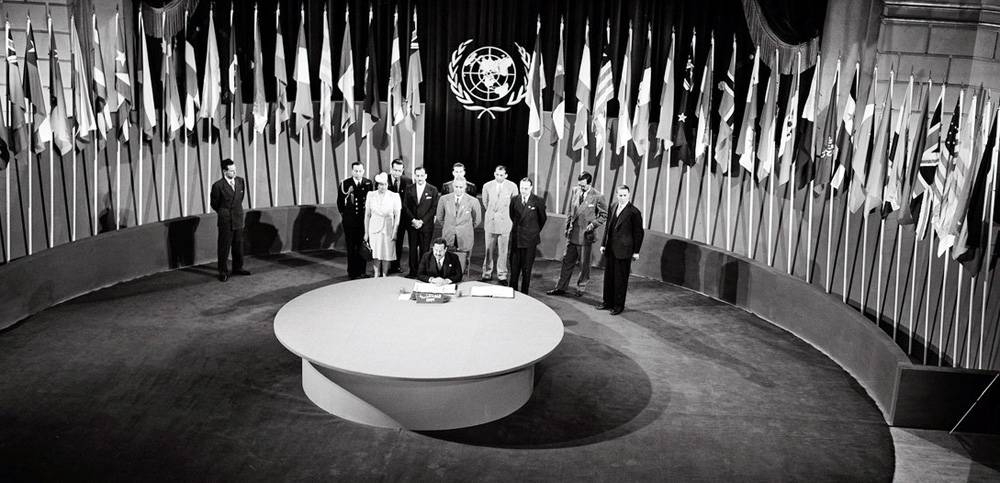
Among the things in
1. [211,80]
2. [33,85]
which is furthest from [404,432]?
[211,80]

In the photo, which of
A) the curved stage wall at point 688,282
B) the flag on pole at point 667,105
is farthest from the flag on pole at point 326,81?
the flag on pole at point 667,105

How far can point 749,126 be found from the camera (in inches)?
392

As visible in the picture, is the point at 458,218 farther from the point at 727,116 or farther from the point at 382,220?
the point at 727,116

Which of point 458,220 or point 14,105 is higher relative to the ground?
point 14,105

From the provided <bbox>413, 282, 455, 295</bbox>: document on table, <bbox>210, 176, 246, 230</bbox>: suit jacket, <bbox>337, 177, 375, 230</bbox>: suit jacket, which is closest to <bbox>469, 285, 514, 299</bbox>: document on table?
<bbox>413, 282, 455, 295</bbox>: document on table

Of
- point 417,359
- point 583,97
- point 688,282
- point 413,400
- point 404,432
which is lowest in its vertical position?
point 404,432

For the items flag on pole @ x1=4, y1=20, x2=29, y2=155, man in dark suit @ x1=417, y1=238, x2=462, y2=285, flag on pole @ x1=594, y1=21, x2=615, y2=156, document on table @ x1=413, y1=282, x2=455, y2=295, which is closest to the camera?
document on table @ x1=413, y1=282, x2=455, y2=295

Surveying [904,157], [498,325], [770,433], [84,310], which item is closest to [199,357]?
[84,310]

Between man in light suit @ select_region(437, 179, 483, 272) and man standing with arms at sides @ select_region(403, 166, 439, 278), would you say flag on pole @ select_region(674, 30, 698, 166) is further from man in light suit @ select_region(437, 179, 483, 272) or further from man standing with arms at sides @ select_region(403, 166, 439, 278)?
man standing with arms at sides @ select_region(403, 166, 439, 278)

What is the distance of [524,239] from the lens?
9.35 m

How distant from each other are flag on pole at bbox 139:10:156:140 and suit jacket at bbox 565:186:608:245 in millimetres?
5295

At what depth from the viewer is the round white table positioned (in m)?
6.05

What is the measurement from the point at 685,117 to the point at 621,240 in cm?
280

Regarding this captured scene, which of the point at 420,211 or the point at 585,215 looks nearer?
the point at 585,215
